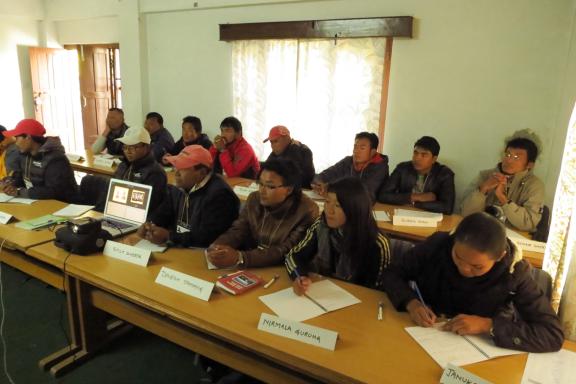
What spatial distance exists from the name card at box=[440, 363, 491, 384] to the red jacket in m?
3.00

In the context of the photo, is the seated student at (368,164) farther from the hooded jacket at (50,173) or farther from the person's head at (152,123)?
the person's head at (152,123)

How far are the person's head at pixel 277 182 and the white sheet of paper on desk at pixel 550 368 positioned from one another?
3.94ft

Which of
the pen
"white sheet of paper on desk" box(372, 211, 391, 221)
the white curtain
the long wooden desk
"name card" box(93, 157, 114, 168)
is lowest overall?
the long wooden desk

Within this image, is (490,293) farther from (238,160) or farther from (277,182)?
(238,160)

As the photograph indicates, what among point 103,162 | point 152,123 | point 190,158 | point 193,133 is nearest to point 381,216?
point 190,158

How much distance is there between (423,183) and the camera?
3279 mm

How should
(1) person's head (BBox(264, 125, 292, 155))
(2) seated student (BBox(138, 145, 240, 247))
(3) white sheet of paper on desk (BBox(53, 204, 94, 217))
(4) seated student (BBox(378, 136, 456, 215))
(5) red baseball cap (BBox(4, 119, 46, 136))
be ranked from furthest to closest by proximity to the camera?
(1) person's head (BBox(264, 125, 292, 155))
(4) seated student (BBox(378, 136, 456, 215))
(5) red baseball cap (BBox(4, 119, 46, 136))
(3) white sheet of paper on desk (BBox(53, 204, 94, 217))
(2) seated student (BBox(138, 145, 240, 247))

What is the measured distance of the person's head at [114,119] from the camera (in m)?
4.72

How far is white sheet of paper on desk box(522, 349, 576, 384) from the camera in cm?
119

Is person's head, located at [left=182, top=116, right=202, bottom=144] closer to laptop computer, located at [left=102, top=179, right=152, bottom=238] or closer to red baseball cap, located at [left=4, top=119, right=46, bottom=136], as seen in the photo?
red baseball cap, located at [left=4, top=119, right=46, bottom=136]

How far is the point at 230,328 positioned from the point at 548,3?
346 centimetres

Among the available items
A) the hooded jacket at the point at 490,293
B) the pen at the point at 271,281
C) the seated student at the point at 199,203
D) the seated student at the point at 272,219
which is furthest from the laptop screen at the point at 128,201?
the hooded jacket at the point at 490,293

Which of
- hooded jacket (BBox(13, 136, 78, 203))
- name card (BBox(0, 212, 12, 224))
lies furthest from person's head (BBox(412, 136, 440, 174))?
name card (BBox(0, 212, 12, 224))

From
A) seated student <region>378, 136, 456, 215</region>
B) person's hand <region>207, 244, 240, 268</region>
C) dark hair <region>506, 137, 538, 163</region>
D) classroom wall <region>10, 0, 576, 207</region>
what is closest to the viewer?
person's hand <region>207, 244, 240, 268</region>
